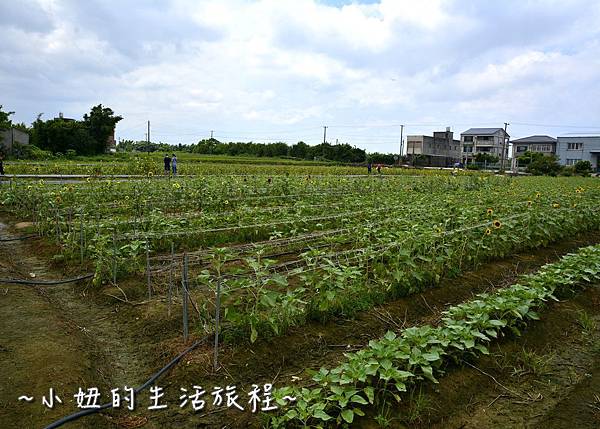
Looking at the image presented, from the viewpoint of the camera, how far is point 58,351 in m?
3.42

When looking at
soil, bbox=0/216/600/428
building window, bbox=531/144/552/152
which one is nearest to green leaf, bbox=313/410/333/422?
soil, bbox=0/216/600/428

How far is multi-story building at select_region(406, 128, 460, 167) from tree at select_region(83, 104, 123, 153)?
4069 cm

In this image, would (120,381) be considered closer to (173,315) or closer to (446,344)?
(173,315)

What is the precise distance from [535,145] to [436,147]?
1508cm

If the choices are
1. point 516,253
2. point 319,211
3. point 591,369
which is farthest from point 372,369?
point 319,211

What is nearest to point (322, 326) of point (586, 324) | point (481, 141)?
point (586, 324)

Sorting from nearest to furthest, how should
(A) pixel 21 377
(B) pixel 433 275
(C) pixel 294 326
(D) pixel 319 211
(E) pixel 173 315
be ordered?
(A) pixel 21 377 < (C) pixel 294 326 < (E) pixel 173 315 < (B) pixel 433 275 < (D) pixel 319 211

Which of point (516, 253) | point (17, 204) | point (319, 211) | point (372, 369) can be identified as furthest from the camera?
point (17, 204)

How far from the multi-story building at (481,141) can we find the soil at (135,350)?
237ft

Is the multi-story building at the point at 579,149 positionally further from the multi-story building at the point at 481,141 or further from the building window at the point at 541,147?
the multi-story building at the point at 481,141

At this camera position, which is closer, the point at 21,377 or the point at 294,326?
the point at 21,377

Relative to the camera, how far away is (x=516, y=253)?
7020 mm

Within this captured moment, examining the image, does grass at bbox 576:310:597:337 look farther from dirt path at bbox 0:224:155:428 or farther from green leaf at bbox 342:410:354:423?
dirt path at bbox 0:224:155:428

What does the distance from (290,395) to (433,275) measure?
107 inches
